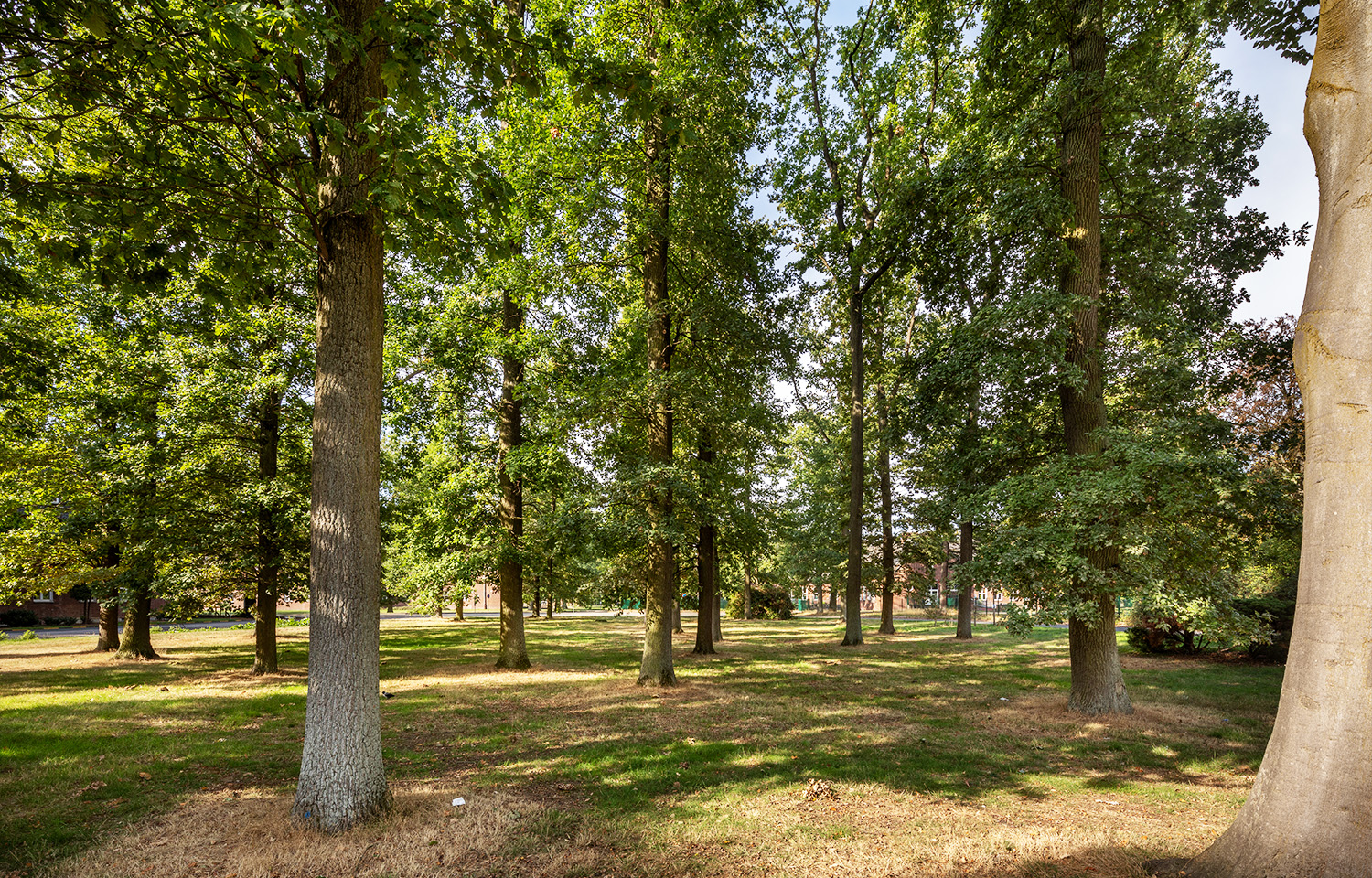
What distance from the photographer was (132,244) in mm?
5660

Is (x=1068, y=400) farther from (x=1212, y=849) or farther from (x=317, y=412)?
(x=317, y=412)

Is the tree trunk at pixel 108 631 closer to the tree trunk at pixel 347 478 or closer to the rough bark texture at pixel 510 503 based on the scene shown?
the rough bark texture at pixel 510 503

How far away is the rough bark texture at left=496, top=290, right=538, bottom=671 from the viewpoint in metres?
15.8

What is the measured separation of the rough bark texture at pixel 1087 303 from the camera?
10.1 metres

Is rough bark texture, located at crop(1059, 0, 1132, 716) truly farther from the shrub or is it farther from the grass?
the shrub

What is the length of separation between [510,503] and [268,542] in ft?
17.7

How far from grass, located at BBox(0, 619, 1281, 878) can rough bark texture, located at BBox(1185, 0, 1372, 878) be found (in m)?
1.08

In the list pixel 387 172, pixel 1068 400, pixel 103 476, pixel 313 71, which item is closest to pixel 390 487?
pixel 103 476

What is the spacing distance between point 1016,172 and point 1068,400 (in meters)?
4.11

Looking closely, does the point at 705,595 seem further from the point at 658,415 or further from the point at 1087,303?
the point at 1087,303

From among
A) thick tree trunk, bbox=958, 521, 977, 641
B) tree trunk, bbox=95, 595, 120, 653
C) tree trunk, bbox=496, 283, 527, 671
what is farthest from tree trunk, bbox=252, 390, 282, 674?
thick tree trunk, bbox=958, 521, 977, 641

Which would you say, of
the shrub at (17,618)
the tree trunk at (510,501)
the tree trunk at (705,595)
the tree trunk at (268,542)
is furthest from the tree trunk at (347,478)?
the shrub at (17,618)

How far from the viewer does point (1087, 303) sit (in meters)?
9.70

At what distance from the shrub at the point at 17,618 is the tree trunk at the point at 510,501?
31466 mm
